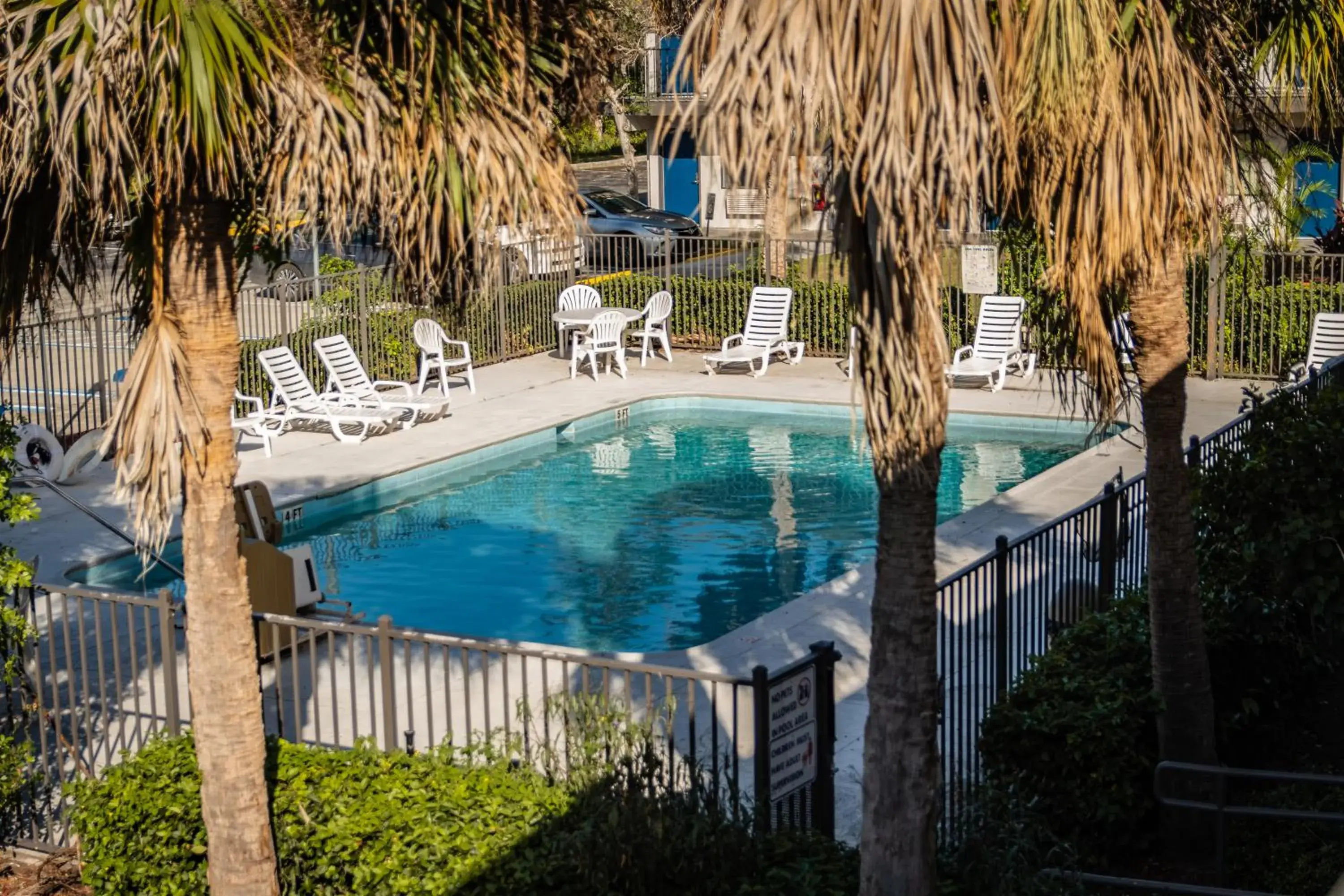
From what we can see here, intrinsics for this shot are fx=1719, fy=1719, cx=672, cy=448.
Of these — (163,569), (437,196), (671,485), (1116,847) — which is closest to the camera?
(437,196)

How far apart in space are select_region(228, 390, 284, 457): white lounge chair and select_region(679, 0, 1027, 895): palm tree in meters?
12.6

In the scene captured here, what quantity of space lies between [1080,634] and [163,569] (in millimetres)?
A: 9058

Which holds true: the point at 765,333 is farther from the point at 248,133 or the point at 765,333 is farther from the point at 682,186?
the point at 682,186

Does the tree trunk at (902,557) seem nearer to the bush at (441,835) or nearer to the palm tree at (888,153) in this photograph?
the palm tree at (888,153)

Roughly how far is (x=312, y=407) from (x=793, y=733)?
1299 cm

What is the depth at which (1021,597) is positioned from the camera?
956 cm

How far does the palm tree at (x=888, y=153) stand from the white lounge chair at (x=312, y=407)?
13.6 meters

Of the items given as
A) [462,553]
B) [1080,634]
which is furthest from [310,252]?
[1080,634]

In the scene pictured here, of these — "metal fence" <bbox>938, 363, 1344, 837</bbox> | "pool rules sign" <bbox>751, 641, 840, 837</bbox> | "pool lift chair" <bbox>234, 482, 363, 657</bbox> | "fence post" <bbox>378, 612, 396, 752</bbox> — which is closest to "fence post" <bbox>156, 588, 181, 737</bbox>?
"fence post" <bbox>378, 612, 396, 752</bbox>

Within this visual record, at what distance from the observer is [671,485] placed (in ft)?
60.1

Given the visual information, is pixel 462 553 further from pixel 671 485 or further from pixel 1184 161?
pixel 1184 161

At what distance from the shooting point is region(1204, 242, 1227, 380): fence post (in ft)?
69.6

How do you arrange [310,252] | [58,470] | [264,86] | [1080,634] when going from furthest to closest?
[310,252] → [58,470] → [1080,634] → [264,86]

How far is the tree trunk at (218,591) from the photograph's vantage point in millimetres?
6465
